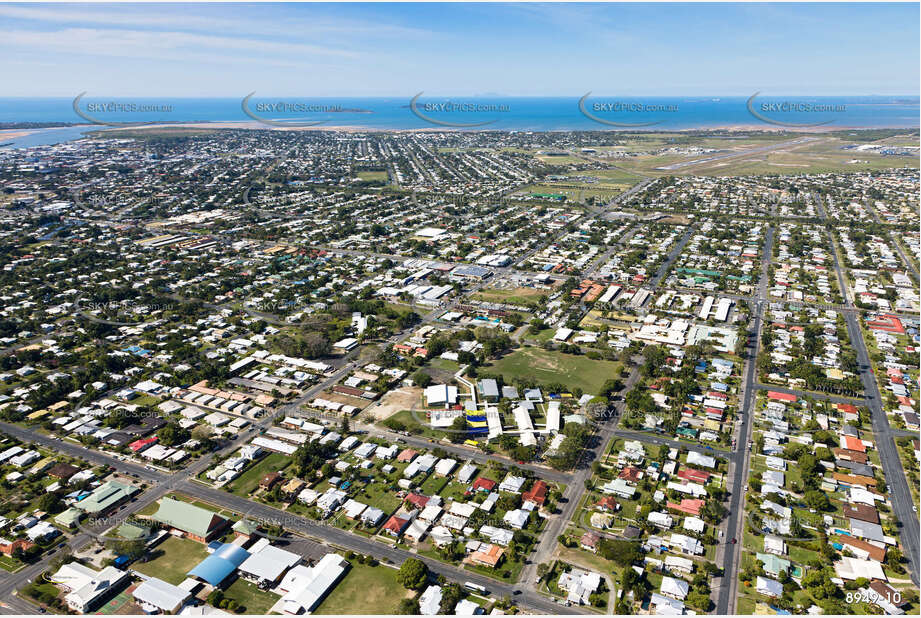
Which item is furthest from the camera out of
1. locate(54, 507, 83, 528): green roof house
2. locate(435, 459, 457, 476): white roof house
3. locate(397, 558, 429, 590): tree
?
locate(435, 459, 457, 476): white roof house

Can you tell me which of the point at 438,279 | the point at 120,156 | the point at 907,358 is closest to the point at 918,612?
the point at 907,358

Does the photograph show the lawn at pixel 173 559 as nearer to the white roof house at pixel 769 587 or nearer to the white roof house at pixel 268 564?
the white roof house at pixel 268 564

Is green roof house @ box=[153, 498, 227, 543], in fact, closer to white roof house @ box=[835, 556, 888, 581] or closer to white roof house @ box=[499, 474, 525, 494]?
white roof house @ box=[499, 474, 525, 494]

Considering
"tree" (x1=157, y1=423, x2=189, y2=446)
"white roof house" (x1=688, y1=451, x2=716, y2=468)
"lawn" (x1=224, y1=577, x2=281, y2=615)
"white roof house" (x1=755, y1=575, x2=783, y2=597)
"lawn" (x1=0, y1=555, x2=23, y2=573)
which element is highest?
"tree" (x1=157, y1=423, x2=189, y2=446)

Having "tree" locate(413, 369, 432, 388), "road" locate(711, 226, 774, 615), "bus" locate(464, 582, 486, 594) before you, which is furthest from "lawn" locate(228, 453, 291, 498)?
"road" locate(711, 226, 774, 615)

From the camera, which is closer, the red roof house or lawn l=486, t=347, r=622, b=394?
the red roof house

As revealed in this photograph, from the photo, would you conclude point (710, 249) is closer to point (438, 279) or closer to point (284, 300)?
point (438, 279)
